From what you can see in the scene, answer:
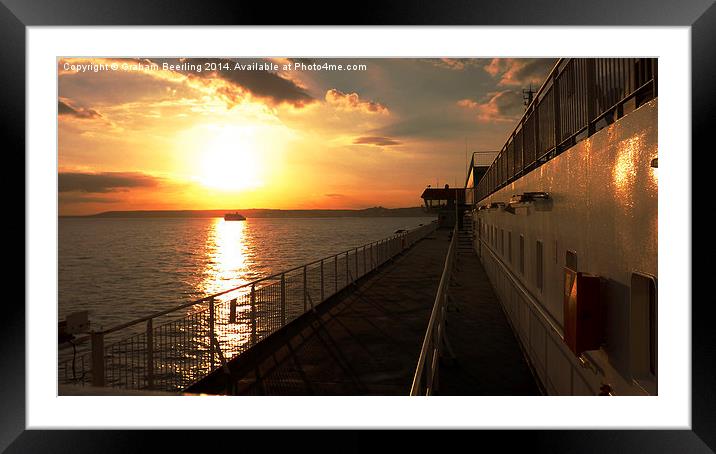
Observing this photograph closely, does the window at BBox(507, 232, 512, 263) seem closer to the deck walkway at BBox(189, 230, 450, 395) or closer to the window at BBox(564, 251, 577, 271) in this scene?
the deck walkway at BBox(189, 230, 450, 395)

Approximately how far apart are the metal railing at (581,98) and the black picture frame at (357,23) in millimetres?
385

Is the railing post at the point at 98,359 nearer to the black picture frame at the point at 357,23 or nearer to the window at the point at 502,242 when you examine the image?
the black picture frame at the point at 357,23

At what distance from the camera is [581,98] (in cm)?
505

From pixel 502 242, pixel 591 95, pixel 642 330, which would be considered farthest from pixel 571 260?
pixel 502 242

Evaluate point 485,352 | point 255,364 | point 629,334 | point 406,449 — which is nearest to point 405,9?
point 629,334

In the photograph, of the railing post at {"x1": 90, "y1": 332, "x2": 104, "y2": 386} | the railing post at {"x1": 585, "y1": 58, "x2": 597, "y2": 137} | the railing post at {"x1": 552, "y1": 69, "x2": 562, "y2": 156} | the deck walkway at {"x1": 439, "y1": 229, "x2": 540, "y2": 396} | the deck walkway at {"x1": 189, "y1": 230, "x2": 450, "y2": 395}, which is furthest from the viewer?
the deck walkway at {"x1": 439, "y1": 229, "x2": 540, "y2": 396}

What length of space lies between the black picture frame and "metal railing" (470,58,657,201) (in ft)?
1.26

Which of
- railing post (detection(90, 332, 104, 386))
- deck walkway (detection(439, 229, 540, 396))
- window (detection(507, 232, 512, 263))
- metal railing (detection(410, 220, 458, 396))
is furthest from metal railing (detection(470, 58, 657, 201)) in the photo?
railing post (detection(90, 332, 104, 386))

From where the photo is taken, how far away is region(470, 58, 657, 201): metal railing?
3775 millimetres

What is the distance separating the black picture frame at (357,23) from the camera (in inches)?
120

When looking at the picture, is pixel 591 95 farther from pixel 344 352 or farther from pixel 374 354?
pixel 344 352

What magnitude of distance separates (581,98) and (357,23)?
9.47ft

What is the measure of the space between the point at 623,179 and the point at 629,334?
103 centimetres

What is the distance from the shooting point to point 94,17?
10.5 feet
